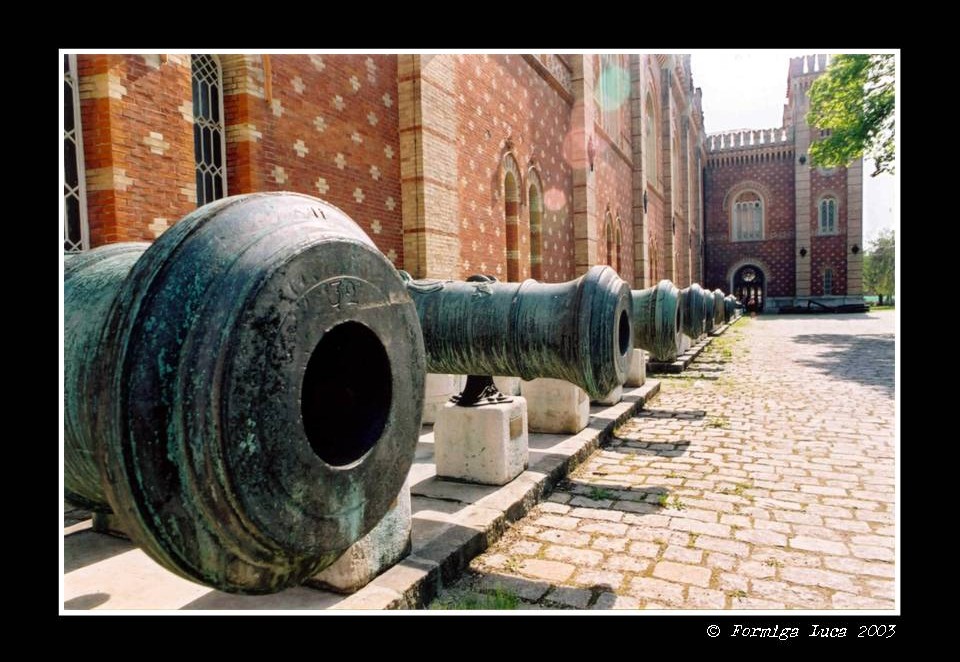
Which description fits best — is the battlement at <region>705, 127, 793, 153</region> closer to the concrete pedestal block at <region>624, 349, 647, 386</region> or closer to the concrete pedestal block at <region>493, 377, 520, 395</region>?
the concrete pedestal block at <region>624, 349, 647, 386</region>

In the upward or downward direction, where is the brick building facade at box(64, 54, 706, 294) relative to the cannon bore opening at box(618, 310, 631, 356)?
upward

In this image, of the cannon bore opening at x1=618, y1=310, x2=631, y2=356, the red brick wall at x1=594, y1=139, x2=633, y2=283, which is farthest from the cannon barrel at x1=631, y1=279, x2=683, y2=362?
the red brick wall at x1=594, y1=139, x2=633, y2=283

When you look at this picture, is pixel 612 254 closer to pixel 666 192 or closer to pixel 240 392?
pixel 666 192

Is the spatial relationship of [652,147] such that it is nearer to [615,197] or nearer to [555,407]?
[615,197]

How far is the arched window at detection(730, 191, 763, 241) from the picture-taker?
3797 cm

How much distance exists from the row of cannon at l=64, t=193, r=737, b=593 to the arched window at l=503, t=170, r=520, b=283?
31.1 ft

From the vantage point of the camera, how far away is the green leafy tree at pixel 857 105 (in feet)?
48.2

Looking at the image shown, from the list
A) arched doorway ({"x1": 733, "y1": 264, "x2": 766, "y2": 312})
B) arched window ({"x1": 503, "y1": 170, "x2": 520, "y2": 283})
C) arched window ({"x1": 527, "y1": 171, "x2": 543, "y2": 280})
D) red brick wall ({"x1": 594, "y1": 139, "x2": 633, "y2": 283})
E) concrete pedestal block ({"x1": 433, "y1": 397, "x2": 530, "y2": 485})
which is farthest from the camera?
arched doorway ({"x1": 733, "y1": 264, "x2": 766, "y2": 312})

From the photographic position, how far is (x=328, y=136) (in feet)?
21.5

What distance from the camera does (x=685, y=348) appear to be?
43.3ft

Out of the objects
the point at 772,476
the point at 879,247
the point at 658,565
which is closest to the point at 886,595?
the point at 658,565

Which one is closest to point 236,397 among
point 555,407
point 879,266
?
point 555,407

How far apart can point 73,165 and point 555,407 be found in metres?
4.25

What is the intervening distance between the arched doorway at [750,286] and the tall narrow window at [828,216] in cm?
433
